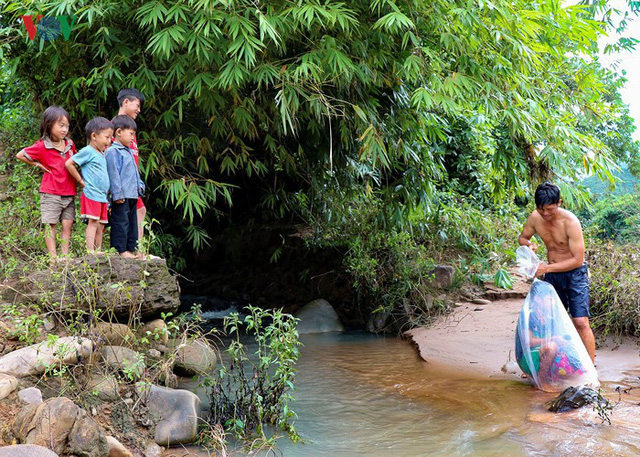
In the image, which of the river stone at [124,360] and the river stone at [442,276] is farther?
the river stone at [442,276]

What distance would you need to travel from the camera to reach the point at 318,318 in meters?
8.38

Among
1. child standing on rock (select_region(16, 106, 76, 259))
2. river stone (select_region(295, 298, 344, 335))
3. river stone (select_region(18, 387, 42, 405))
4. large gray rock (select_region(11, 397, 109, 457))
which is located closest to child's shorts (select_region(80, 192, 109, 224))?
child standing on rock (select_region(16, 106, 76, 259))

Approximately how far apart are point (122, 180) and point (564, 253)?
11.6ft

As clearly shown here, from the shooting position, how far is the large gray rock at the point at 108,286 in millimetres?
4242

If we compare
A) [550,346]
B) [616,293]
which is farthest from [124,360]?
[616,293]

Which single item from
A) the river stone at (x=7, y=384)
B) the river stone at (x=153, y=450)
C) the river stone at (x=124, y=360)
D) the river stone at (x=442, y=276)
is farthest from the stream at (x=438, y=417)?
the river stone at (x=442, y=276)

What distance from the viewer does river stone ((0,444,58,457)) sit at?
9.50ft

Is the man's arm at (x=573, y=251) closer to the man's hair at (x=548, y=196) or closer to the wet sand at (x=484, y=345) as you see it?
the man's hair at (x=548, y=196)

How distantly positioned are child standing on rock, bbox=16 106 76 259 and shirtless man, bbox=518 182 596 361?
3.70 m

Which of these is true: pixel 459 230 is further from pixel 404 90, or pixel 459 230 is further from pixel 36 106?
pixel 36 106

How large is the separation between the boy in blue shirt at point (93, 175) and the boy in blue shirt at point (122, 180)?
0.07m

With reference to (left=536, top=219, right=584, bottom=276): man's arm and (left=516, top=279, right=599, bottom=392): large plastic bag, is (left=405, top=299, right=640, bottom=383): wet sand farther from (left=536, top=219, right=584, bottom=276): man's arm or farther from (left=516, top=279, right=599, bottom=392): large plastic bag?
(left=536, top=219, right=584, bottom=276): man's arm

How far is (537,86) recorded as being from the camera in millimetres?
6805

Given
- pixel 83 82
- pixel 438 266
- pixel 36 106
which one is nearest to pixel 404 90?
pixel 438 266
